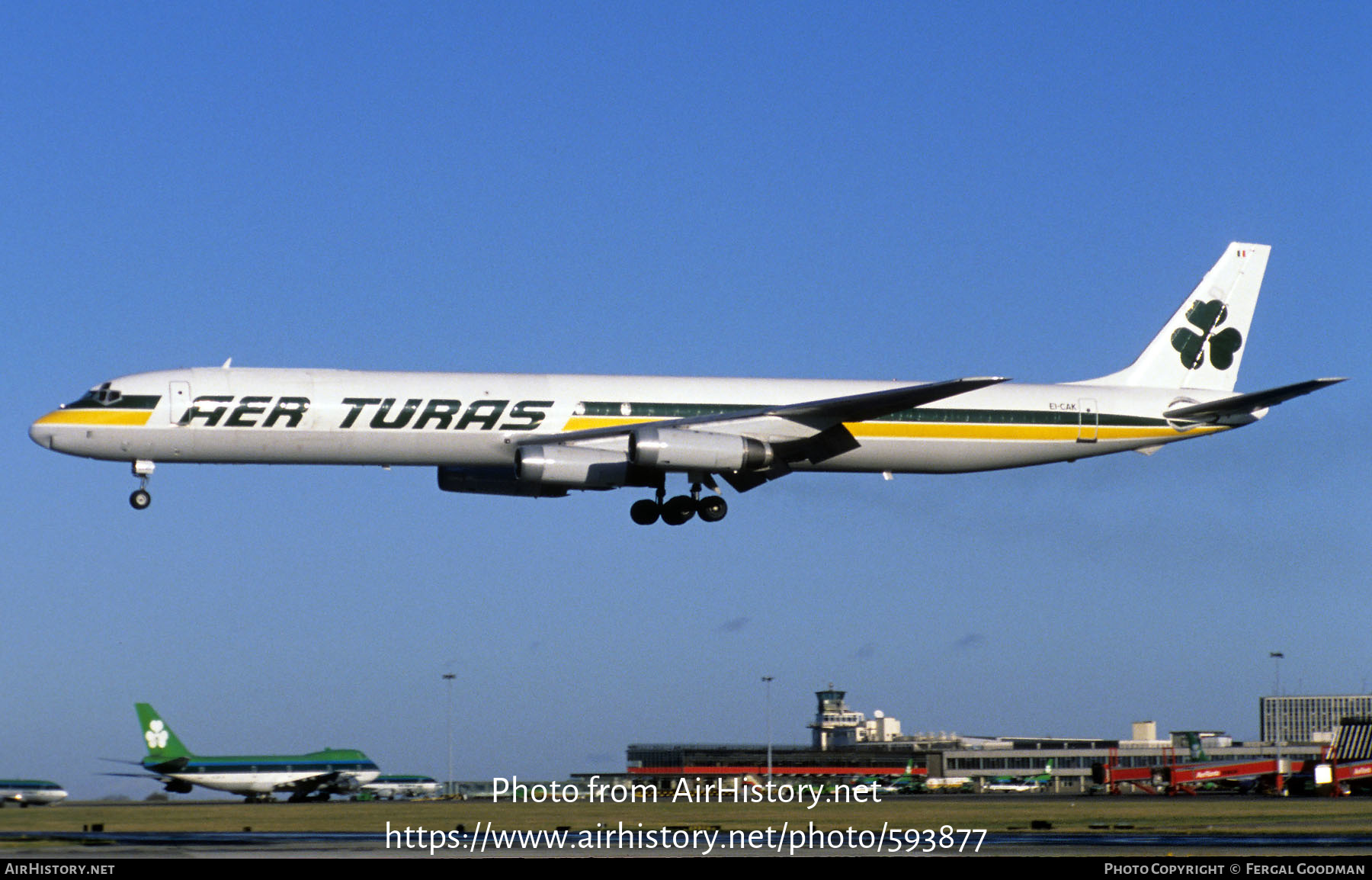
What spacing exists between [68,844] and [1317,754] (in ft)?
368

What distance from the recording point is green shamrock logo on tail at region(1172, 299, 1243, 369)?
5659cm

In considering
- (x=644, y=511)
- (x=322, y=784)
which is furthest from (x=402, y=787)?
(x=644, y=511)

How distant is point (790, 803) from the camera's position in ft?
170

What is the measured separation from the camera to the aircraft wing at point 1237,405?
4778cm

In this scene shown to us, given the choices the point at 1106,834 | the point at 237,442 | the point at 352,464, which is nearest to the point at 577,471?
the point at 352,464

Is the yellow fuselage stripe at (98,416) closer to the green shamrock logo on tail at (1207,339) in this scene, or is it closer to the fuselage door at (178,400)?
the fuselage door at (178,400)

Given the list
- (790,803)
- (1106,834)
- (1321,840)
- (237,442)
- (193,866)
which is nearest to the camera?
(193,866)

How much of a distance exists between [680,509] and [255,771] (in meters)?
37.5

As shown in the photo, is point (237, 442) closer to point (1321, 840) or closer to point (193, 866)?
point (193, 866)

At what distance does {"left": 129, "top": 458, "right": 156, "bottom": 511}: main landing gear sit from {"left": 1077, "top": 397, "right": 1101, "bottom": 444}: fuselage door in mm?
30498

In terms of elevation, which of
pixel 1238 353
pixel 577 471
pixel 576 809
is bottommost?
pixel 576 809

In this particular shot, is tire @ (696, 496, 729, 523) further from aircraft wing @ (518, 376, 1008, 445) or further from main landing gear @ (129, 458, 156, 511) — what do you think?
main landing gear @ (129, 458, 156, 511)

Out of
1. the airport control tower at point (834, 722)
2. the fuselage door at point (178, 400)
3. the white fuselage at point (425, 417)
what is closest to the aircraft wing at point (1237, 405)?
the white fuselage at point (425, 417)

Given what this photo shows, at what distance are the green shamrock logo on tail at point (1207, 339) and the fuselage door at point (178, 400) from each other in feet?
115
